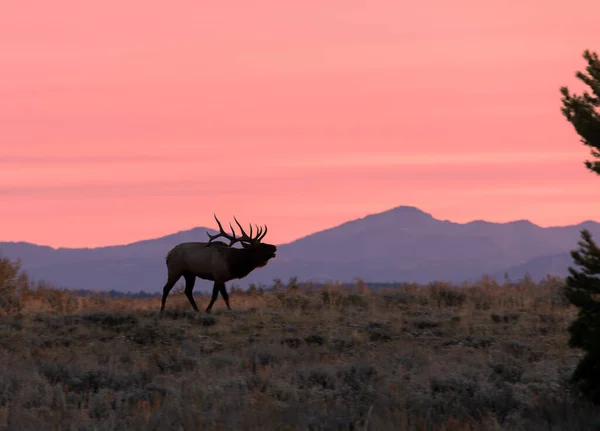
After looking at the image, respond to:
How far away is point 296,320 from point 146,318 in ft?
9.74

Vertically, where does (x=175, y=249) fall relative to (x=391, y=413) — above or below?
above

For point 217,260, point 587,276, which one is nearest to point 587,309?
point 587,276

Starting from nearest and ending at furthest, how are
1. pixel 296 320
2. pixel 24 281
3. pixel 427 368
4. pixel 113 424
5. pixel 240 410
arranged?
pixel 113 424 < pixel 240 410 < pixel 427 368 < pixel 296 320 < pixel 24 281

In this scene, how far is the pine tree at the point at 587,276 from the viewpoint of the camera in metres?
11.4

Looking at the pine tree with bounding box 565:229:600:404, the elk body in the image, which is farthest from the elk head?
the pine tree with bounding box 565:229:600:404

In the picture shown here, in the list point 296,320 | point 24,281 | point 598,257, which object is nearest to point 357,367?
point 598,257

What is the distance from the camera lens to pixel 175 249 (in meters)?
23.5

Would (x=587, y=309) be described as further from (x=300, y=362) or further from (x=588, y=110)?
(x=300, y=362)

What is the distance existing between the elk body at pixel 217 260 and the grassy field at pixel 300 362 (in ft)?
2.65

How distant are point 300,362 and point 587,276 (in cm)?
552

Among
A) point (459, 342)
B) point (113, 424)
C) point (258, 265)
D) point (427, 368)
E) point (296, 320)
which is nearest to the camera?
point (113, 424)

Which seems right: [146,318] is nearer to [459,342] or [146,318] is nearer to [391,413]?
[459,342]

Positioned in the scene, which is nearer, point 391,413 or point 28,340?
point 391,413

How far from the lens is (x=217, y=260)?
23.0 metres
